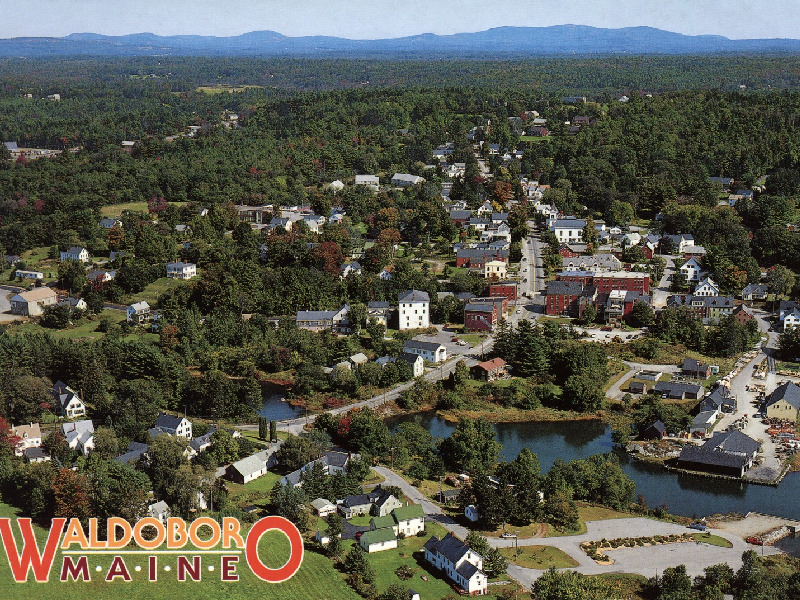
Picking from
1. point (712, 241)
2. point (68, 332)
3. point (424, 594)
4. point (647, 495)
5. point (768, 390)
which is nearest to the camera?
point (424, 594)

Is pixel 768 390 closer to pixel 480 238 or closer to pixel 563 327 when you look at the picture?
pixel 563 327

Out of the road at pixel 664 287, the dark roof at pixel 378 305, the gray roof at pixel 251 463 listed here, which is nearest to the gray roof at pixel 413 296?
the dark roof at pixel 378 305

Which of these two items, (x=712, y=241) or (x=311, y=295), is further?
(x=712, y=241)

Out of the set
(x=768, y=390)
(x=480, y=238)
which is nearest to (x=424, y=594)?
(x=768, y=390)

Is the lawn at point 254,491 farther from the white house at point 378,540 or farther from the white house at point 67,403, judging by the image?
the white house at point 67,403

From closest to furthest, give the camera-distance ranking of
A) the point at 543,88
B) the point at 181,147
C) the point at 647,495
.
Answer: the point at 647,495, the point at 181,147, the point at 543,88

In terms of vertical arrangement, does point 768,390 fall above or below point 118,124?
below

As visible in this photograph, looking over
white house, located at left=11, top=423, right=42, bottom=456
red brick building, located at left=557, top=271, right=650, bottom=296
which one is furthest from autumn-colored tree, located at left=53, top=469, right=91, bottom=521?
red brick building, located at left=557, top=271, right=650, bottom=296
